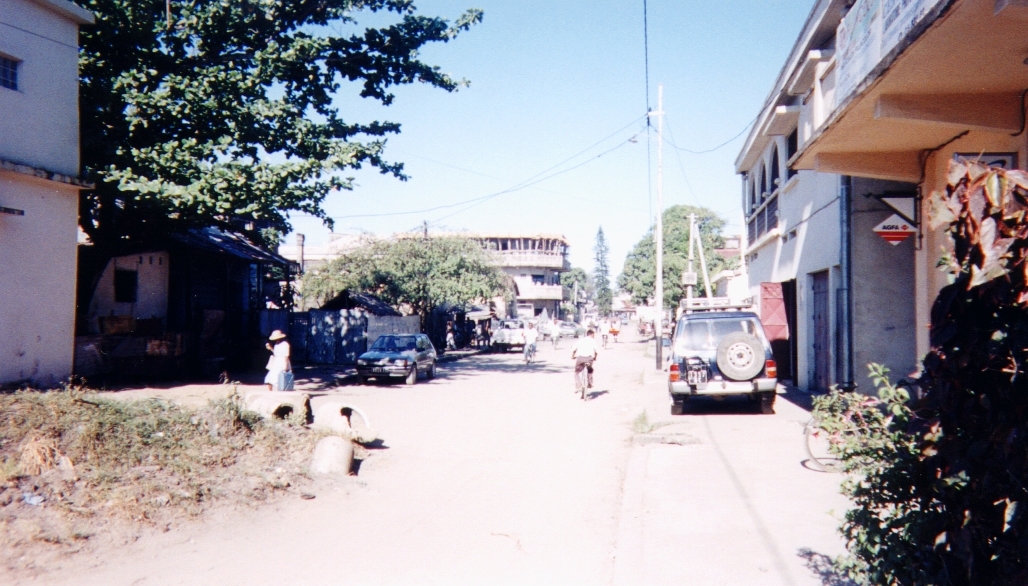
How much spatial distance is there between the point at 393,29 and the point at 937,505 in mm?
18518

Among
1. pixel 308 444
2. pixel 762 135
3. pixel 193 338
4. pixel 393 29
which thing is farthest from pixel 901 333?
pixel 193 338

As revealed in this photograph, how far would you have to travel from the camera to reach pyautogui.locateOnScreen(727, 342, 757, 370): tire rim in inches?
470

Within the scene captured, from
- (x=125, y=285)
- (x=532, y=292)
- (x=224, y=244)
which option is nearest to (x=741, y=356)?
(x=125, y=285)

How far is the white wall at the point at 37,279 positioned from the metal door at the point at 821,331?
14.8m

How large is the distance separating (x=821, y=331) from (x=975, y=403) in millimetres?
13005

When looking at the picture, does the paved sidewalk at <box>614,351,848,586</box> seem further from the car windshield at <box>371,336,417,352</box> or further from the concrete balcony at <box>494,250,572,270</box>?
the concrete balcony at <box>494,250,572,270</box>

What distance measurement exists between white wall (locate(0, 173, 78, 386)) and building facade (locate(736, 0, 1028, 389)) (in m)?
13.1

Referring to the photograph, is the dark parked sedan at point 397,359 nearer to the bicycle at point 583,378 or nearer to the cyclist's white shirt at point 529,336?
the bicycle at point 583,378

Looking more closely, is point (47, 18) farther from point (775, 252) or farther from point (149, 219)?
point (775, 252)

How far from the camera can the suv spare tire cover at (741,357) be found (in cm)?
1195

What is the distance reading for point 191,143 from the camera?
1514 cm

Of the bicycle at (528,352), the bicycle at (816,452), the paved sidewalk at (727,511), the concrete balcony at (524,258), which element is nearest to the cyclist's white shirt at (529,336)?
the bicycle at (528,352)

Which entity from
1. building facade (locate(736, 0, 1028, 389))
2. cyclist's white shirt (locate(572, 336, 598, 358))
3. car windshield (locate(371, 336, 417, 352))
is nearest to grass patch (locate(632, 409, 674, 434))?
building facade (locate(736, 0, 1028, 389))

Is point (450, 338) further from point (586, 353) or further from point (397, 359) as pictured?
point (586, 353)
